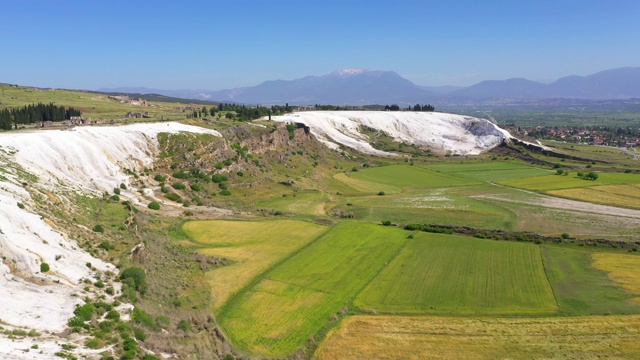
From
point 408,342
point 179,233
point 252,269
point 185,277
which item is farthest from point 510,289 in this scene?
point 179,233

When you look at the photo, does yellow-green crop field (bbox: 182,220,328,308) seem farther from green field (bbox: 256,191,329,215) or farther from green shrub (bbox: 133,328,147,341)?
green shrub (bbox: 133,328,147,341)

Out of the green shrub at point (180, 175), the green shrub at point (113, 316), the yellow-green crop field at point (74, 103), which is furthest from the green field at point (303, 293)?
the yellow-green crop field at point (74, 103)

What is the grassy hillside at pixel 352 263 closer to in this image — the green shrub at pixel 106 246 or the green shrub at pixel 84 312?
the green shrub at pixel 106 246

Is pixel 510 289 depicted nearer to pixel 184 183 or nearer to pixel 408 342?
pixel 408 342

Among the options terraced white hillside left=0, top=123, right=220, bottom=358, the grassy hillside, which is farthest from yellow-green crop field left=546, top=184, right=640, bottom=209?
terraced white hillside left=0, top=123, right=220, bottom=358

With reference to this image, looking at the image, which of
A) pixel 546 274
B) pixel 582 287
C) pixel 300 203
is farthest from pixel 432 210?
pixel 582 287

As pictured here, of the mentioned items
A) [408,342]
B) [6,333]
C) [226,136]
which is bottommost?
[408,342]
